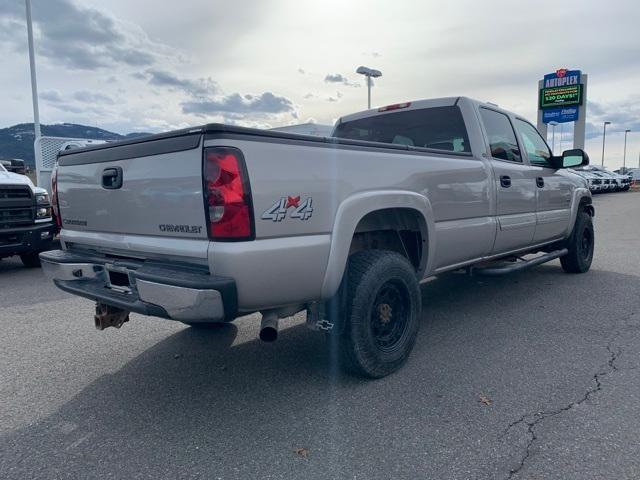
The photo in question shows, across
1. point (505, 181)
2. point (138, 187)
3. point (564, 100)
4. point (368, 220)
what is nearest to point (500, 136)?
point (505, 181)

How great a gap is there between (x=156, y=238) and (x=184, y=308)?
0.55 meters

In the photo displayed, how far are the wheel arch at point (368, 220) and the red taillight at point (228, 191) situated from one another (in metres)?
0.62

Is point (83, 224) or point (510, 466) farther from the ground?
point (83, 224)

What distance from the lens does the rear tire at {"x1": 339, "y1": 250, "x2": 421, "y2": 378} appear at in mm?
3150

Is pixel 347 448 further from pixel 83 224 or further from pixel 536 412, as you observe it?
pixel 83 224

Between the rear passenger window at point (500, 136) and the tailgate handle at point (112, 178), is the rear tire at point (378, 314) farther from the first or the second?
the rear passenger window at point (500, 136)

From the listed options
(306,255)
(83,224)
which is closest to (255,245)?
(306,255)

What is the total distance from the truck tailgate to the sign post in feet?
96.7

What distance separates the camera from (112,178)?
10.1ft

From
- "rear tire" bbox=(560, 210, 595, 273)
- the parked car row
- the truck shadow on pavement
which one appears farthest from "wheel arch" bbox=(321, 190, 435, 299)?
the parked car row

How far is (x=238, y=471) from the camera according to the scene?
2.37 metres

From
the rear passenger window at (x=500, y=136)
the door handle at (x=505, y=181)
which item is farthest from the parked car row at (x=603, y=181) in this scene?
the door handle at (x=505, y=181)

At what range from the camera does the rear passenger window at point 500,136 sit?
4684mm

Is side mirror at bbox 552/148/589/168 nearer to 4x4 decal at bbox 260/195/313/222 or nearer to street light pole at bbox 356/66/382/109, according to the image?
4x4 decal at bbox 260/195/313/222
